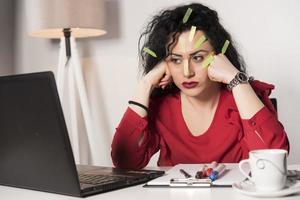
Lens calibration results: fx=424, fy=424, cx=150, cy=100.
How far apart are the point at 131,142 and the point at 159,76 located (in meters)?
0.25

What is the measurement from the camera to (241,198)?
73 cm

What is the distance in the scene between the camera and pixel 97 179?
91 cm

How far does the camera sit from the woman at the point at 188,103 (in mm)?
1357

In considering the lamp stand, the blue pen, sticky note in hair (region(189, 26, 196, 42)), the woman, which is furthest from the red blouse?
the lamp stand

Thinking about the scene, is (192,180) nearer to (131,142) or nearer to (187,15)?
(131,142)

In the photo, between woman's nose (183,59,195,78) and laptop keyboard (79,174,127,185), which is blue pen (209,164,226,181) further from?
woman's nose (183,59,195,78)

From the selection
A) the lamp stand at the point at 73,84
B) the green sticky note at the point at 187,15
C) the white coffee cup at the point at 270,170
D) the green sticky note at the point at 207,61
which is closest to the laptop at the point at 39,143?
the white coffee cup at the point at 270,170

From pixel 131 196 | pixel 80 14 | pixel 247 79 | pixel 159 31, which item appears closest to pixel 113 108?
pixel 80 14

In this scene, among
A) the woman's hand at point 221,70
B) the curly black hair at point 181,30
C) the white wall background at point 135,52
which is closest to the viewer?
the woman's hand at point 221,70

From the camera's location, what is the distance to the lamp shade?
7.07ft

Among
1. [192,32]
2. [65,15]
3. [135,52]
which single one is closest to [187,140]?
[192,32]

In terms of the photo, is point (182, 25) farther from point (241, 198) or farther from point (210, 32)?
point (241, 198)

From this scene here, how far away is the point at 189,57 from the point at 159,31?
0.17 meters

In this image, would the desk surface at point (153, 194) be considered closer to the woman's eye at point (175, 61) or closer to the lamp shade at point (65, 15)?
the woman's eye at point (175, 61)
